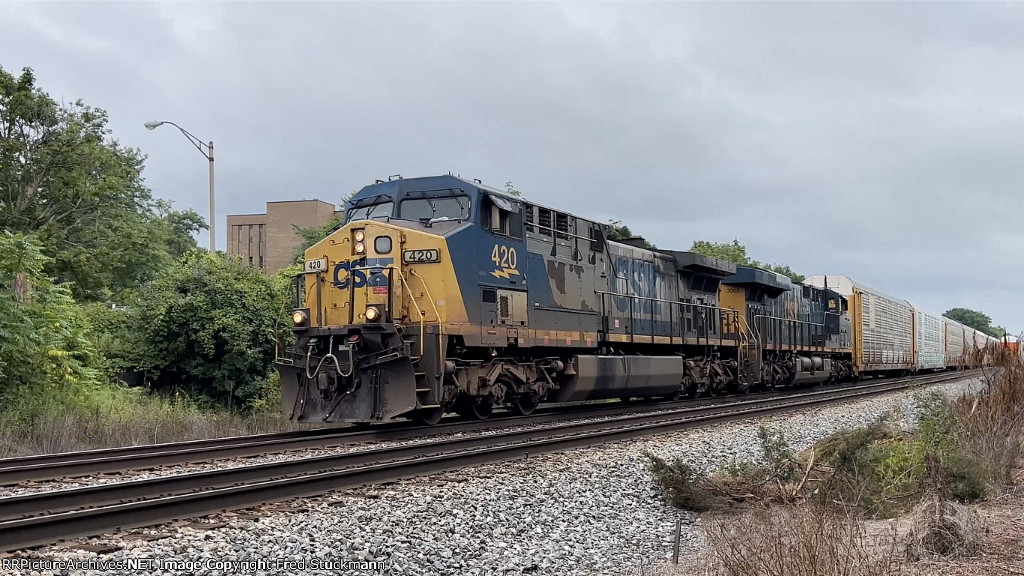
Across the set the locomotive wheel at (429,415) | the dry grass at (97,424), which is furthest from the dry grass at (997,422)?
the dry grass at (97,424)

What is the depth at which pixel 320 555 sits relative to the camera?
5.21 m

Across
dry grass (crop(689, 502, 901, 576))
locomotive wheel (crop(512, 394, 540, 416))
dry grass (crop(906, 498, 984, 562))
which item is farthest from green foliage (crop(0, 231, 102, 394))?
dry grass (crop(906, 498, 984, 562))

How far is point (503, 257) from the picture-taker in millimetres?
12961

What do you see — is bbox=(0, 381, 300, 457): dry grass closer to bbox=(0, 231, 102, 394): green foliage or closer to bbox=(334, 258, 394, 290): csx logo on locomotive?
bbox=(0, 231, 102, 394): green foliage

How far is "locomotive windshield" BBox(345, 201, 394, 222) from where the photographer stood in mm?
12992

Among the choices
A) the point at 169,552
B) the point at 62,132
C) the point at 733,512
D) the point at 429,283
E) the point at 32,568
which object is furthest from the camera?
the point at 62,132

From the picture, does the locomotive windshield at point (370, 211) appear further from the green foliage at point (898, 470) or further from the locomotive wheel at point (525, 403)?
the green foliage at point (898, 470)

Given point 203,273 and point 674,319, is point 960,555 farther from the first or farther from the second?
point 203,273

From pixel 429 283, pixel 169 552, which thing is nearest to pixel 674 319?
pixel 429 283

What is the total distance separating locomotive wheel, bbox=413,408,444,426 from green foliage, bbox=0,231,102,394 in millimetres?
6190

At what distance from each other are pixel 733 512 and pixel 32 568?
A: 5437 mm

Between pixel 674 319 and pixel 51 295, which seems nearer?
pixel 51 295

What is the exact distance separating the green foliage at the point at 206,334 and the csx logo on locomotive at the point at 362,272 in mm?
5775

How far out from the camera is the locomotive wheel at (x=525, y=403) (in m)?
14.2
